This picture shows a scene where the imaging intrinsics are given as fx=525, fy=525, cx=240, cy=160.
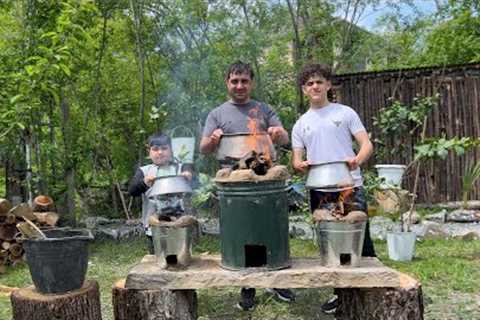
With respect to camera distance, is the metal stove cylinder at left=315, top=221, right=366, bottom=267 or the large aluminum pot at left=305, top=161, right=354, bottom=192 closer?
the metal stove cylinder at left=315, top=221, right=366, bottom=267

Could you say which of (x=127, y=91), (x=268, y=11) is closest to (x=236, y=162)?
(x=127, y=91)

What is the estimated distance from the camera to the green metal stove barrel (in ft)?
9.11

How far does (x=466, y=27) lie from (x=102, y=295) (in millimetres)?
8734

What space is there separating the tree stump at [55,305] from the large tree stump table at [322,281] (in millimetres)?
234

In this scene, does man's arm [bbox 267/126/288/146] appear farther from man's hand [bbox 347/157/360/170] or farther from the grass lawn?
the grass lawn

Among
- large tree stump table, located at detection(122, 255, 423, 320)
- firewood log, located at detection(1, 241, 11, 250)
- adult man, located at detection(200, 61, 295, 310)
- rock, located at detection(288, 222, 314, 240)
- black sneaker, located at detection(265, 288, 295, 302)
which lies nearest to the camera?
large tree stump table, located at detection(122, 255, 423, 320)

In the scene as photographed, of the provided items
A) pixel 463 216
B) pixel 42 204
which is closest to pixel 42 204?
pixel 42 204

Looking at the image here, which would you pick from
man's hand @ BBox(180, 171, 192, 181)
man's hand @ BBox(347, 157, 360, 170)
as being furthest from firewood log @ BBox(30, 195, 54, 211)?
man's hand @ BBox(347, 157, 360, 170)

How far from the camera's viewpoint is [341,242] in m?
2.73

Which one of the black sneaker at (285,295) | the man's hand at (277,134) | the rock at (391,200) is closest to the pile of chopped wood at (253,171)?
the man's hand at (277,134)

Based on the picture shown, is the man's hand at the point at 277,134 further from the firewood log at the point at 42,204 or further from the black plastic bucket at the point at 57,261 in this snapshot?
the firewood log at the point at 42,204

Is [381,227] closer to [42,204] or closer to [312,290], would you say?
[312,290]

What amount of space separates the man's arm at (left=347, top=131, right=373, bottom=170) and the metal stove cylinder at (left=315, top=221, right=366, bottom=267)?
0.36m

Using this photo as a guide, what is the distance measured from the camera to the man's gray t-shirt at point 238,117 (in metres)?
3.34
